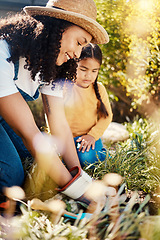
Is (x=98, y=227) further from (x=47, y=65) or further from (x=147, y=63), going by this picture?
(x=147, y=63)

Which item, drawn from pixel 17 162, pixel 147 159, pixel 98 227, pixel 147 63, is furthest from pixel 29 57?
pixel 147 63

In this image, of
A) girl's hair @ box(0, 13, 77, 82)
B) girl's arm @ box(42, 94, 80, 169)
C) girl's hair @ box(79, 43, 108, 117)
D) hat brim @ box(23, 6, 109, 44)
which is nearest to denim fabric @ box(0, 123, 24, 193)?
girl's arm @ box(42, 94, 80, 169)

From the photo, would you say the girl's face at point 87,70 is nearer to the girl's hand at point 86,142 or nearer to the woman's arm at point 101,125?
the woman's arm at point 101,125

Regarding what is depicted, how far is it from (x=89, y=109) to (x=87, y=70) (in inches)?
16.4

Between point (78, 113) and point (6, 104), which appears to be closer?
point (6, 104)

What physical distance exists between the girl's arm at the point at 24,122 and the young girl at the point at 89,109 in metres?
0.81

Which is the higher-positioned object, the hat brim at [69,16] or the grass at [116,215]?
the hat brim at [69,16]

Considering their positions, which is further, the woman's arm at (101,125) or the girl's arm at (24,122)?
the woman's arm at (101,125)

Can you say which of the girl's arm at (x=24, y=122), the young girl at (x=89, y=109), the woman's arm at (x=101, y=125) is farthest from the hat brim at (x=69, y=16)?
the woman's arm at (x=101, y=125)

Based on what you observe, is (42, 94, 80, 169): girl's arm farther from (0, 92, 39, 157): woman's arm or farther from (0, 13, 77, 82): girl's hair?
(0, 92, 39, 157): woman's arm

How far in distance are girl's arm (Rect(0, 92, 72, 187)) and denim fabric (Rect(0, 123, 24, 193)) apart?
20 cm

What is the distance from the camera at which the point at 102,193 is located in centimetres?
166

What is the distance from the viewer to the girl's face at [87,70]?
242 centimetres

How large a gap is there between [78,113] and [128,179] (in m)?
0.86
